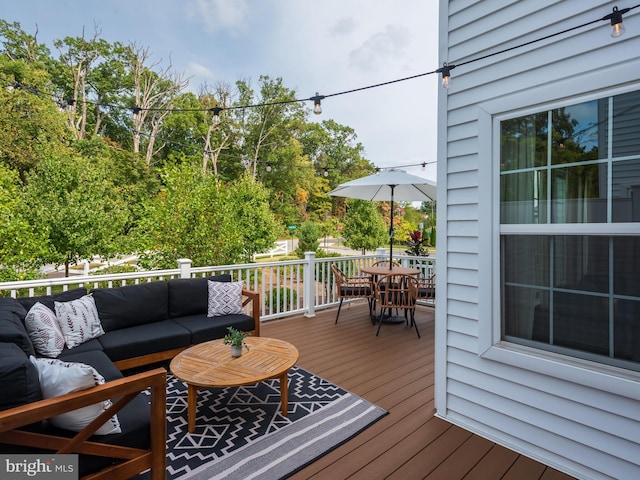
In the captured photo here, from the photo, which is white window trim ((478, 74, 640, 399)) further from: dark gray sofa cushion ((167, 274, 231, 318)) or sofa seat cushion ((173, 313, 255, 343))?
dark gray sofa cushion ((167, 274, 231, 318))

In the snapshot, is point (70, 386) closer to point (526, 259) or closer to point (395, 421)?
point (395, 421)

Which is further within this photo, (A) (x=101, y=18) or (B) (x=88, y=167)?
(A) (x=101, y=18)

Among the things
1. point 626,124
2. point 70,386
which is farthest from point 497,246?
point 70,386

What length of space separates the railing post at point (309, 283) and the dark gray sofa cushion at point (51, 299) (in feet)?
10.1

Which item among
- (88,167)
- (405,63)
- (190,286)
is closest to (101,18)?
(88,167)

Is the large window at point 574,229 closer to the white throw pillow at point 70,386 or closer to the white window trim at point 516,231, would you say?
the white window trim at point 516,231

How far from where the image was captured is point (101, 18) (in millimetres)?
14016

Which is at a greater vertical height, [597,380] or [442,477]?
[597,380]

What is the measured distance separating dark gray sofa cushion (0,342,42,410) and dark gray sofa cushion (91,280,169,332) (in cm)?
191

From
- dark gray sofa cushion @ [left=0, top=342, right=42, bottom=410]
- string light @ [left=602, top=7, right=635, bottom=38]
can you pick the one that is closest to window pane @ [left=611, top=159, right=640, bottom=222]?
string light @ [left=602, top=7, right=635, bottom=38]

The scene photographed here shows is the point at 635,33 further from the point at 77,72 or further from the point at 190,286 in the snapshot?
the point at 77,72

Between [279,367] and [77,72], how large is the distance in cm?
1936

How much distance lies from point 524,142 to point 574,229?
0.67 meters

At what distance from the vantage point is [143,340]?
10.7 feet
